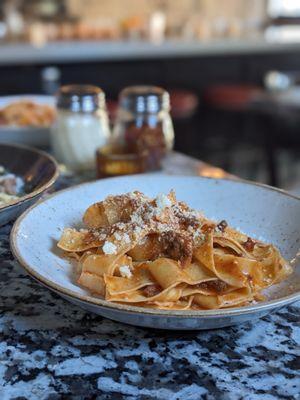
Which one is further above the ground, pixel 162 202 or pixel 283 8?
pixel 162 202

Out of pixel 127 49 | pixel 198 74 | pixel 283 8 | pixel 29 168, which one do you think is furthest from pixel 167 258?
pixel 283 8

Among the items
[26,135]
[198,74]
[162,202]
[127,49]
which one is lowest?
[198,74]

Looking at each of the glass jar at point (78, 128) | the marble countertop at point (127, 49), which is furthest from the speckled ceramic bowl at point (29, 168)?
the marble countertop at point (127, 49)

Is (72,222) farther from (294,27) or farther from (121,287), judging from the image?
(294,27)

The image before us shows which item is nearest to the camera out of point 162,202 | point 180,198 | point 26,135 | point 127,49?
point 162,202

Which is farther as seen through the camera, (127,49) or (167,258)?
(127,49)

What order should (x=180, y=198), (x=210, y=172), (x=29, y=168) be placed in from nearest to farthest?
(x=180, y=198) < (x=29, y=168) < (x=210, y=172)

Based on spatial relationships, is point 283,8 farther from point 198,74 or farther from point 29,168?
point 29,168

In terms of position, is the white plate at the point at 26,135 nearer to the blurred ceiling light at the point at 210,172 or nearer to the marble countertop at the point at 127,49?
the blurred ceiling light at the point at 210,172
